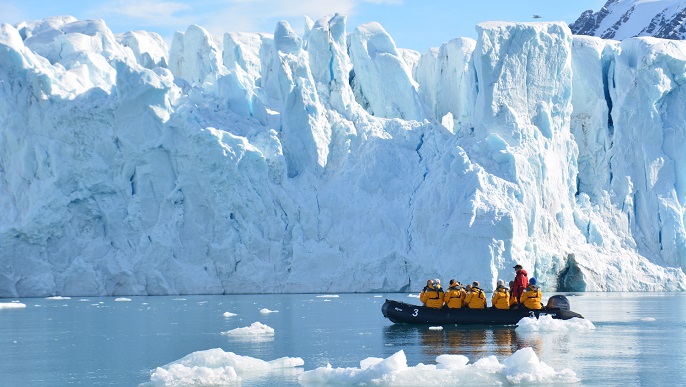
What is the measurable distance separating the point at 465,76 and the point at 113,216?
13039mm

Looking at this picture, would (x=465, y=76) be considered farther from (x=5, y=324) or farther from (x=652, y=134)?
(x=5, y=324)

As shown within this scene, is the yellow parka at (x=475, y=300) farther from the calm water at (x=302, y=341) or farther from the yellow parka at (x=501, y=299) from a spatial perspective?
the calm water at (x=302, y=341)

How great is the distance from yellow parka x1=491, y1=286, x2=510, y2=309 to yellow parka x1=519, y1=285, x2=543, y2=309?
0.32 m

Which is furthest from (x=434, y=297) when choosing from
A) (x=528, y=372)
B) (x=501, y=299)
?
(x=528, y=372)

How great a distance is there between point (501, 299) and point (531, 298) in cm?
59

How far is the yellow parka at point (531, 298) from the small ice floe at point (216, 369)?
273 inches

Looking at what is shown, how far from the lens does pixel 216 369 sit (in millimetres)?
11711

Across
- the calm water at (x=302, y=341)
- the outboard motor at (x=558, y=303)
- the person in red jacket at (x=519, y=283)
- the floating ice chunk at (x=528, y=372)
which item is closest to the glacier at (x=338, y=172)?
the calm water at (x=302, y=341)

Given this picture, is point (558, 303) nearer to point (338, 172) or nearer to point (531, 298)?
point (531, 298)

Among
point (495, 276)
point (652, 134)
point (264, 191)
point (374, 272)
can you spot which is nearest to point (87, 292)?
point (264, 191)

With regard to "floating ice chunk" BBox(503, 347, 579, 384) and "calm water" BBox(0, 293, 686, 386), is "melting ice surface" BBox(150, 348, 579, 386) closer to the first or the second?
"floating ice chunk" BBox(503, 347, 579, 384)

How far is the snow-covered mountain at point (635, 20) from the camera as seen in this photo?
5991cm

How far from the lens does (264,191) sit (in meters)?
31.2

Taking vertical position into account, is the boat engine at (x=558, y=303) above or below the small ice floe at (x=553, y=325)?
above
